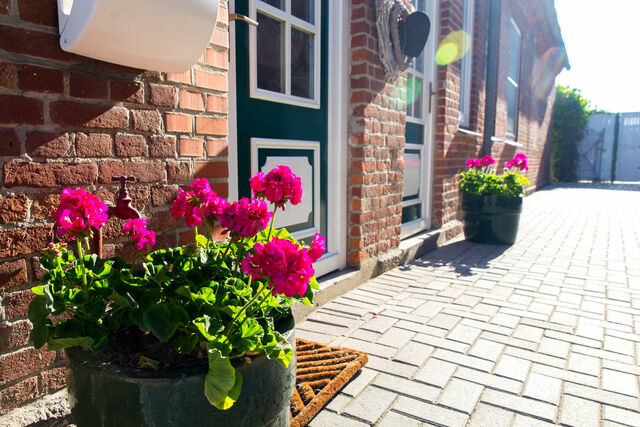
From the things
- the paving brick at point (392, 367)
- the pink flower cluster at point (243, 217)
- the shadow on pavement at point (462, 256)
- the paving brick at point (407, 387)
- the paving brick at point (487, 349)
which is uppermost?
the pink flower cluster at point (243, 217)

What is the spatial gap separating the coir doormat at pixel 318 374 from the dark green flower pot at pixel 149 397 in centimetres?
54

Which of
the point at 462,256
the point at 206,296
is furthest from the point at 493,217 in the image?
the point at 206,296

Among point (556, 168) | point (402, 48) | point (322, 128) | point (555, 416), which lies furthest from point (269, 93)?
point (556, 168)

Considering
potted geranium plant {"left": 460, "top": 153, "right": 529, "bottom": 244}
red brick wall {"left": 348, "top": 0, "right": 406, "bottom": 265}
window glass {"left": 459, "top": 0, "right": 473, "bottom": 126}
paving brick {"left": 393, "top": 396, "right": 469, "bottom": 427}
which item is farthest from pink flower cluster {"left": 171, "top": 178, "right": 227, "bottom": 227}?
window glass {"left": 459, "top": 0, "right": 473, "bottom": 126}

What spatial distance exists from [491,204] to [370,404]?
136 inches

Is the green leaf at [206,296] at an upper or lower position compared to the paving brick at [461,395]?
upper

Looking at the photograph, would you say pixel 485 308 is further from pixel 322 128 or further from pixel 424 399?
pixel 322 128

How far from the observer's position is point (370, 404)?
5.83 feet

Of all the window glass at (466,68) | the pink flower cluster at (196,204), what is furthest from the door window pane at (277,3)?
the window glass at (466,68)

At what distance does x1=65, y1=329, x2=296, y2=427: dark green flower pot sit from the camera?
103 centimetres

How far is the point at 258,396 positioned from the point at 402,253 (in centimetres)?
292

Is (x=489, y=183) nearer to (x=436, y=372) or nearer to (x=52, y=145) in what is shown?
(x=436, y=372)

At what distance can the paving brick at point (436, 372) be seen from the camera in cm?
196

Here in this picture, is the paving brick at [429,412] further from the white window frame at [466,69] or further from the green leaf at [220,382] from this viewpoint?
the white window frame at [466,69]
